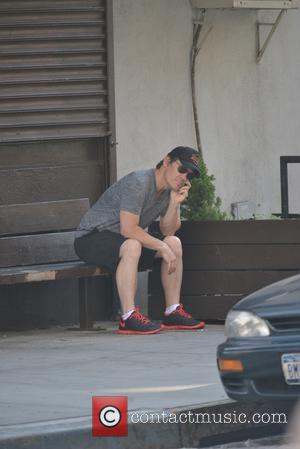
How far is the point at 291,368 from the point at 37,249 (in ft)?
15.1

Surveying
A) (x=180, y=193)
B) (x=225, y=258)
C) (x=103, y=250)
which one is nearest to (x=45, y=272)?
(x=103, y=250)

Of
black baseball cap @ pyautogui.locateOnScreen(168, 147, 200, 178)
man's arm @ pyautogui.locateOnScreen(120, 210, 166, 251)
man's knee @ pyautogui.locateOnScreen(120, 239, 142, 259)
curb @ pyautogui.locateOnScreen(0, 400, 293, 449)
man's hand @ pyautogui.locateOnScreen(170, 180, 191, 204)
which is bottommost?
curb @ pyautogui.locateOnScreen(0, 400, 293, 449)

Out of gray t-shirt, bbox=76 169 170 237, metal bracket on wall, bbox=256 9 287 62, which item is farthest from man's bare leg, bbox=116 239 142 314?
metal bracket on wall, bbox=256 9 287 62

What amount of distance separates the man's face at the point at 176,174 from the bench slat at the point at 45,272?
856 mm

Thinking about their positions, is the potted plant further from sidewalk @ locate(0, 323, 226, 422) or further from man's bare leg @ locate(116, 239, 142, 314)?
man's bare leg @ locate(116, 239, 142, 314)

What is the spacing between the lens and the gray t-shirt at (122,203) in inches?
425

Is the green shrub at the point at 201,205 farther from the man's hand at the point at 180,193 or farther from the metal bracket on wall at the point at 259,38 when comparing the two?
the metal bracket on wall at the point at 259,38

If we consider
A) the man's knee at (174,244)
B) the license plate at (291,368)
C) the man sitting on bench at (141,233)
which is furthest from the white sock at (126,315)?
the license plate at (291,368)

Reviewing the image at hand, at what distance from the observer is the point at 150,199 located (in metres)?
10.9

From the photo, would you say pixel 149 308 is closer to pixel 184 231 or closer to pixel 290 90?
pixel 184 231

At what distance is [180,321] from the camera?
11.1 metres

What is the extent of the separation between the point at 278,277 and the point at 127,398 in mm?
3686

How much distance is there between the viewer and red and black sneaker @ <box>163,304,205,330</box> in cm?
1107

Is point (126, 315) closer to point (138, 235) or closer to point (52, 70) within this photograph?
point (138, 235)
